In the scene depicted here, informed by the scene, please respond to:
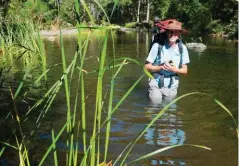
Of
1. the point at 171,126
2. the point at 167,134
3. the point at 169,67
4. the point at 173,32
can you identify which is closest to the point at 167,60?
the point at 169,67

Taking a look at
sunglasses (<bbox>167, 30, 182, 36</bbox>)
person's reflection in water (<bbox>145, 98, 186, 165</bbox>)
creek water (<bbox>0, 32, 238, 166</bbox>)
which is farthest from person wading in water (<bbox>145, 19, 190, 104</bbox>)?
person's reflection in water (<bbox>145, 98, 186, 165</bbox>)

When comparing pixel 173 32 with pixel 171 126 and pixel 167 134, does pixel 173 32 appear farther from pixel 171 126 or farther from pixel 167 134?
pixel 167 134

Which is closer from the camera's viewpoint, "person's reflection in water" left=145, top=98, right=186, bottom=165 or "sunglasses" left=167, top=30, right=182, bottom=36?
"person's reflection in water" left=145, top=98, right=186, bottom=165

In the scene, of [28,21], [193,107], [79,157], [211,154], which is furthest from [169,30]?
[28,21]

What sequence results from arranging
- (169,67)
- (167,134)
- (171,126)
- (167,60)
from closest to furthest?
(167,134), (171,126), (169,67), (167,60)

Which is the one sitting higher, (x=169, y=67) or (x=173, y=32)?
(x=173, y=32)

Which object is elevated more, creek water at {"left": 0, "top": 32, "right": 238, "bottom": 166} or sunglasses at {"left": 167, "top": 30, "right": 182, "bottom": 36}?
sunglasses at {"left": 167, "top": 30, "right": 182, "bottom": 36}

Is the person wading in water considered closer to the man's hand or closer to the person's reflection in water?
the man's hand

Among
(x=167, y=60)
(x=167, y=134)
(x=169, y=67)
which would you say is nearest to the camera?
(x=167, y=134)

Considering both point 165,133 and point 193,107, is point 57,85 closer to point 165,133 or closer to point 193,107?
point 165,133

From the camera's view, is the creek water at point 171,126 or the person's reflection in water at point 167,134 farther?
the creek water at point 171,126

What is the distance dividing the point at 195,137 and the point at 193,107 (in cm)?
181

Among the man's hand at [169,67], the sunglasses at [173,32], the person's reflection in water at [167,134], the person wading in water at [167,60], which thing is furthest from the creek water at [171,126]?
the sunglasses at [173,32]

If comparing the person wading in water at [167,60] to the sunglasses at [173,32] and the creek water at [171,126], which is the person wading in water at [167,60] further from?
the creek water at [171,126]
